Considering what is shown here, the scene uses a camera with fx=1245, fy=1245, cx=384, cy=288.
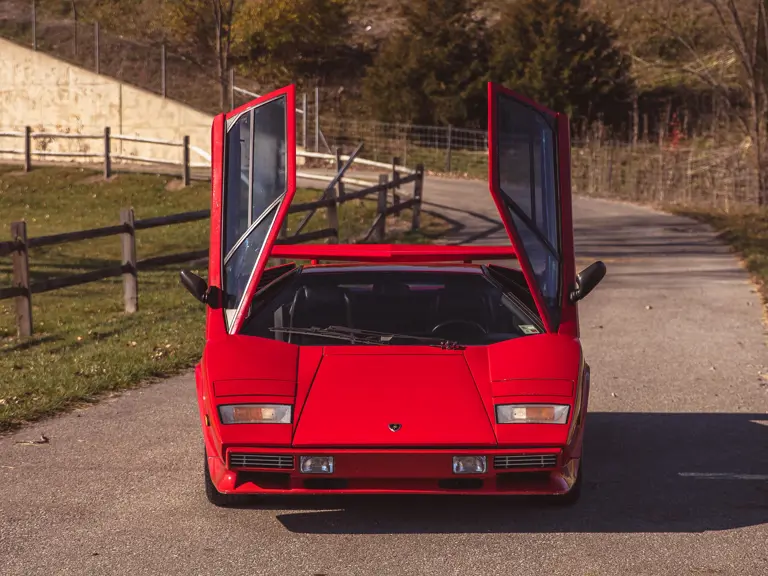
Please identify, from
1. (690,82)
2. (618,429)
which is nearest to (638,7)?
(690,82)

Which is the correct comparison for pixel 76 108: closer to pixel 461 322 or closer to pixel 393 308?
pixel 393 308

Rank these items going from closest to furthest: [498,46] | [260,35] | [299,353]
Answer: [299,353]
[498,46]
[260,35]

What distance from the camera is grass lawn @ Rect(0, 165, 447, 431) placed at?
9.40 m

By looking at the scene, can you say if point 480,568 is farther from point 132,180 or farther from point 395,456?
point 132,180

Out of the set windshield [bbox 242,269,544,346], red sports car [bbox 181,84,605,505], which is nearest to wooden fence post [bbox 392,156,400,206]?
windshield [bbox 242,269,544,346]

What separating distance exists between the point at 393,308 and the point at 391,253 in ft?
1.29

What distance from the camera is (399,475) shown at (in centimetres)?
541

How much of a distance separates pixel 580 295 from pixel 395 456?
1.49 metres

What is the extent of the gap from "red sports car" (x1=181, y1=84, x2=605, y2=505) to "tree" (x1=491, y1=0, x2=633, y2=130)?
1507 inches

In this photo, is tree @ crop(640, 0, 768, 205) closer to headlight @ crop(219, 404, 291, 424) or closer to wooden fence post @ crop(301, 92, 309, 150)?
wooden fence post @ crop(301, 92, 309, 150)

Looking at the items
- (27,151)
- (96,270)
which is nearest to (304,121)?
(27,151)

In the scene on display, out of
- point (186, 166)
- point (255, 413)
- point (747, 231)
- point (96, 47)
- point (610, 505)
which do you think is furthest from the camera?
point (96, 47)

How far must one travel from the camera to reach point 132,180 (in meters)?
32.3

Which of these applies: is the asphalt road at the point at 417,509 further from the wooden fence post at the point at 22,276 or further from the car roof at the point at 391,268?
the wooden fence post at the point at 22,276
